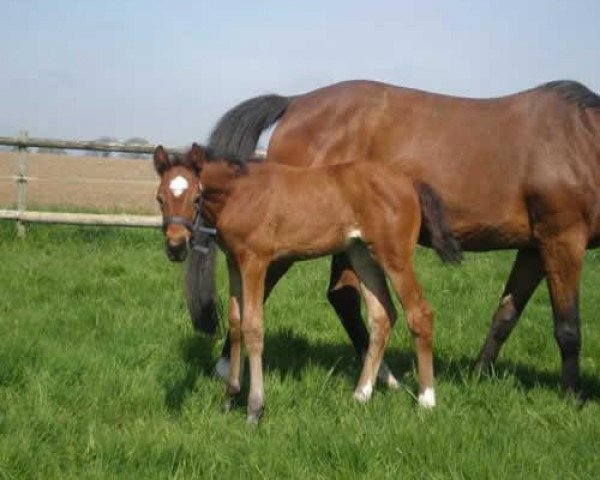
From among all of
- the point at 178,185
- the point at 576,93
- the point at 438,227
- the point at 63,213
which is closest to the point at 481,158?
the point at 438,227

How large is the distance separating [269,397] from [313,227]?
1.04 metres

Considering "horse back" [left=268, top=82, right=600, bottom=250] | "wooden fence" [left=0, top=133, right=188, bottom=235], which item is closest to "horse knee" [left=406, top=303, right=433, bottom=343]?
"horse back" [left=268, top=82, right=600, bottom=250]

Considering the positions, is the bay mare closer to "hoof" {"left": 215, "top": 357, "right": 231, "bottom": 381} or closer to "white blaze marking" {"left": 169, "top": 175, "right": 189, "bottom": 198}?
"hoof" {"left": 215, "top": 357, "right": 231, "bottom": 381}

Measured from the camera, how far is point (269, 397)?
449 cm

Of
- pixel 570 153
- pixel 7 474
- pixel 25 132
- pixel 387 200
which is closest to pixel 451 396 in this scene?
pixel 387 200

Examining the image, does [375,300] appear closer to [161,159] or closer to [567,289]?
[567,289]

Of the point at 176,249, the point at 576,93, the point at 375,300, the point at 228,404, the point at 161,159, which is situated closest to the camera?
the point at 176,249

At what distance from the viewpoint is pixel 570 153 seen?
5.13 m

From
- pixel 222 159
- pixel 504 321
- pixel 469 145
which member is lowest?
pixel 504 321

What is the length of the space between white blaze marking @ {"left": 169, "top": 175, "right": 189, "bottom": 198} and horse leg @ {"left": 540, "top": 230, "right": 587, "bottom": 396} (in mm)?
2485

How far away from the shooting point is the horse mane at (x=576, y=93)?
17.5 ft

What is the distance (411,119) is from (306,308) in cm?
231

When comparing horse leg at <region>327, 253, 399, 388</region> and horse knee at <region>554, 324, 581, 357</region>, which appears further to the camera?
horse leg at <region>327, 253, 399, 388</region>

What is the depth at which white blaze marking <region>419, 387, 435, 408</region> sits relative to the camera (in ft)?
14.5
